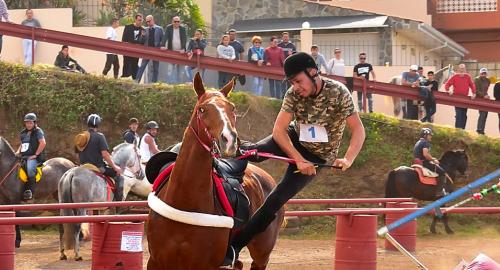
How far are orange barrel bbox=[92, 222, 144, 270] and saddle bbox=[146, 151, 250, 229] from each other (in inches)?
47.3

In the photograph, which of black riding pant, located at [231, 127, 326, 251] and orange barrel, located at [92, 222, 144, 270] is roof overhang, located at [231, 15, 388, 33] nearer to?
orange barrel, located at [92, 222, 144, 270]

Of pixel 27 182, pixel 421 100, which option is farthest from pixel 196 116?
pixel 421 100

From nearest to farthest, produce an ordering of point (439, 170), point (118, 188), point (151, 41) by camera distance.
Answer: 1. point (118, 188)
2. point (439, 170)
3. point (151, 41)

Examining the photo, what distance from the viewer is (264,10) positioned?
126 ft

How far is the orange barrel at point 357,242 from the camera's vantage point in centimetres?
1155

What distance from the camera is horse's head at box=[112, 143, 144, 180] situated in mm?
19703

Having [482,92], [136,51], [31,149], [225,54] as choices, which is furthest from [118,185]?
[482,92]

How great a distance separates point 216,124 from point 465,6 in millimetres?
35742

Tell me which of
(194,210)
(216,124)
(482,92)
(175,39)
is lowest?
(194,210)

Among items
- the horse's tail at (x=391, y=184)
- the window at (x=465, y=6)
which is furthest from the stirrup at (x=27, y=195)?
the window at (x=465, y=6)

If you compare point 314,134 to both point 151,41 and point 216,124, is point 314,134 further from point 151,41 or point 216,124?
point 151,41

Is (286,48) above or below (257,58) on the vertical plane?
above

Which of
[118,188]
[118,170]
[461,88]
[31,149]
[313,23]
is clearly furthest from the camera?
[313,23]

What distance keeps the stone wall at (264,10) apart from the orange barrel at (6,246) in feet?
85.8
